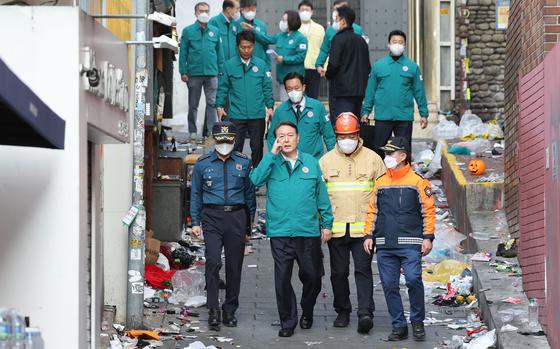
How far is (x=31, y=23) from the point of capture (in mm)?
7969

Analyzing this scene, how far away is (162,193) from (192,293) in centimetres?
248

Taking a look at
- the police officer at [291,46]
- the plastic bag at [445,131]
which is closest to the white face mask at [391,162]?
the police officer at [291,46]

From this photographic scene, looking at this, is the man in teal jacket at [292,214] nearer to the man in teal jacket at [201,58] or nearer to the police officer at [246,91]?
the police officer at [246,91]

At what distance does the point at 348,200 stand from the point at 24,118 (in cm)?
635

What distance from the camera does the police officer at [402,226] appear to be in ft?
40.0

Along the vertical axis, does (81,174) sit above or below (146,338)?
above

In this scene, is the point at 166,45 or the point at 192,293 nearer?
the point at 166,45

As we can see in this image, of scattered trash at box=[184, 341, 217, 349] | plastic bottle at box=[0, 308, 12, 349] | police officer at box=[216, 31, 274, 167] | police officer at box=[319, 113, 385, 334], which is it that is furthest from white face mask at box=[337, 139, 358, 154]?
plastic bottle at box=[0, 308, 12, 349]

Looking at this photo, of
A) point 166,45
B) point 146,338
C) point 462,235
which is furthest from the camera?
point 462,235

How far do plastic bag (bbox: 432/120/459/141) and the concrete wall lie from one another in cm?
1398

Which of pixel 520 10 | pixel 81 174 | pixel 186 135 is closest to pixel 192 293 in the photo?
pixel 520 10

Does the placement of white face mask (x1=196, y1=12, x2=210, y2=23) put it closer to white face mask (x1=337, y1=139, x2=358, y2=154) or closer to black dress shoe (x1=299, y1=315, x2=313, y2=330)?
white face mask (x1=337, y1=139, x2=358, y2=154)

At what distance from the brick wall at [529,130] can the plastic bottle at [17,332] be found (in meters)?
6.20

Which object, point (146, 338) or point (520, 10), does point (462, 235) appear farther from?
point (146, 338)
